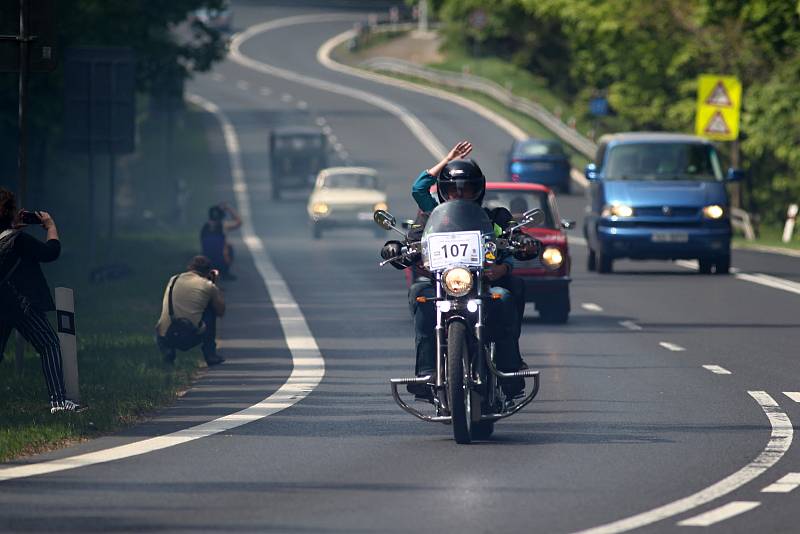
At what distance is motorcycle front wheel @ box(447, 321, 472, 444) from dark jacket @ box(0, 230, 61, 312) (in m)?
3.17

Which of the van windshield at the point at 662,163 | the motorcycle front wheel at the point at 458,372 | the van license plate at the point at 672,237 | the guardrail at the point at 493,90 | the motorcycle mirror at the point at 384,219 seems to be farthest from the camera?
the guardrail at the point at 493,90

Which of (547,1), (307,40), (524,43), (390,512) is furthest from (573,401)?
(307,40)

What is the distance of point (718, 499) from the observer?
32.7 ft

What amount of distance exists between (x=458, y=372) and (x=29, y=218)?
3.59 metres

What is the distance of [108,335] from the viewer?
20062mm

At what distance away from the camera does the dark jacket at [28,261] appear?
44.2 ft

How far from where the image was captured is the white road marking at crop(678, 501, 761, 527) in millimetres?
9239

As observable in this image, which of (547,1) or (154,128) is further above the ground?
(547,1)

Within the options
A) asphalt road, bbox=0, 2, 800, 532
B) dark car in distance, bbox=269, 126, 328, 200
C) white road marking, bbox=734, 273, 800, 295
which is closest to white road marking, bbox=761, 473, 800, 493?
asphalt road, bbox=0, 2, 800, 532

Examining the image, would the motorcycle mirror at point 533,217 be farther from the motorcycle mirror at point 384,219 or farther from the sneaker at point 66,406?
the sneaker at point 66,406

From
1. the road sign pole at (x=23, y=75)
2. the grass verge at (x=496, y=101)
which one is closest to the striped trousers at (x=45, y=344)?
the road sign pole at (x=23, y=75)

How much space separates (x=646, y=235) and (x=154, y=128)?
34640 millimetres

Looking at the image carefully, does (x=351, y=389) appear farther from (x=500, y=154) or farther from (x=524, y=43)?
(x=524, y=43)

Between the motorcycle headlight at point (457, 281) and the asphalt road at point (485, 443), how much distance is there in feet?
3.09
